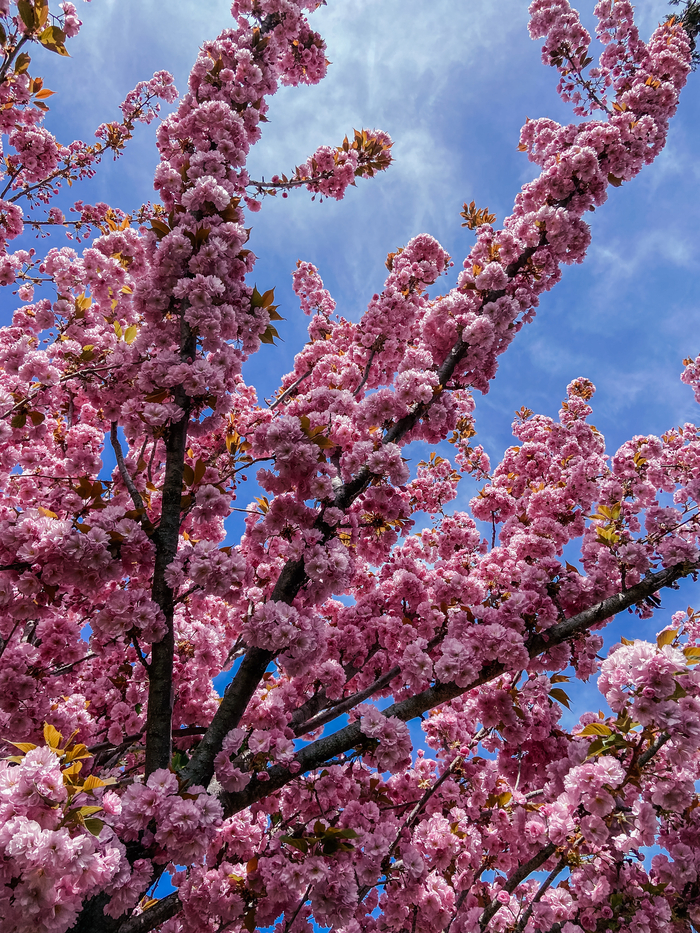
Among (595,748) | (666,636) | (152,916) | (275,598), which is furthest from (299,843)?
(666,636)

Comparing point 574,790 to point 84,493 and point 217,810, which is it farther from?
point 84,493

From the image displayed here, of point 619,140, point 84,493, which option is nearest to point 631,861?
point 84,493

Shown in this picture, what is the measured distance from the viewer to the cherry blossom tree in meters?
3.34

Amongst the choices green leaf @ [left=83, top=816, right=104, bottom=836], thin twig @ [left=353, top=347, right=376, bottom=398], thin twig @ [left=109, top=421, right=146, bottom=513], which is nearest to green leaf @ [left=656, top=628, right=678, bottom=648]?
green leaf @ [left=83, top=816, right=104, bottom=836]

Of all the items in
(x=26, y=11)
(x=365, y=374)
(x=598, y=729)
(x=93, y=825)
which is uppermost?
(x=26, y=11)

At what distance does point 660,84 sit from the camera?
5996mm

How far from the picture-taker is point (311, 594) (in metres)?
4.10

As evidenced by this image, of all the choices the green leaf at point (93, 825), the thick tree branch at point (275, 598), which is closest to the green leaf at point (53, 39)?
the thick tree branch at point (275, 598)

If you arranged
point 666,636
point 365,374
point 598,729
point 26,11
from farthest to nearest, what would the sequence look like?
point 365,374
point 26,11
point 598,729
point 666,636

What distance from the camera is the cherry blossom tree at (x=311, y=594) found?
3.34 meters

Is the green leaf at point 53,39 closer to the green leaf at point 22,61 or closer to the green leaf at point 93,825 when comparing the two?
the green leaf at point 22,61

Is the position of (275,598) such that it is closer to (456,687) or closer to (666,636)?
(456,687)

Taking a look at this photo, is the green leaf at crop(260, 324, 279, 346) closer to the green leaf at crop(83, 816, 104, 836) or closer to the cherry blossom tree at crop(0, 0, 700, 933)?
the cherry blossom tree at crop(0, 0, 700, 933)

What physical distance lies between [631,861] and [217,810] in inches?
138
